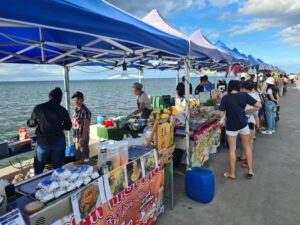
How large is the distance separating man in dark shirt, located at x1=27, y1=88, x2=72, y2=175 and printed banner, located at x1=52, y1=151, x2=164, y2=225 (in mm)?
1448

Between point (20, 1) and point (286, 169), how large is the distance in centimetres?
519

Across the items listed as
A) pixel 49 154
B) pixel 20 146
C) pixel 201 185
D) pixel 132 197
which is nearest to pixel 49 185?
pixel 132 197

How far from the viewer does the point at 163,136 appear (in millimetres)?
3131

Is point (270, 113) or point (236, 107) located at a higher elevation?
point (236, 107)

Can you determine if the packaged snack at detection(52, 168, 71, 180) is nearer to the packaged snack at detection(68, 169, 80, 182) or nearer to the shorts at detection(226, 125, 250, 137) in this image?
the packaged snack at detection(68, 169, 80, 182)

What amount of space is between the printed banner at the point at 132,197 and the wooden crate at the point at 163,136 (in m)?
0.30

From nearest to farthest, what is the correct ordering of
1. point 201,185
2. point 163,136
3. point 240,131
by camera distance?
point 163,136 < point 201,185 < point 240,131

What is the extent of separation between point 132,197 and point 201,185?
1.36 m

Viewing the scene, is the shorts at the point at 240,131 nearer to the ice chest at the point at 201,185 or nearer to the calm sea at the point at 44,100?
the ice chest at the point at 201,185

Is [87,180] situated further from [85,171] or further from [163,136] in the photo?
[163,136]

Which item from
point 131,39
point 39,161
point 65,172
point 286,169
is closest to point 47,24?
point 131,39

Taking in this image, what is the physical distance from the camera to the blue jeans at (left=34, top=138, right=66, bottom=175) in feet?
10.9

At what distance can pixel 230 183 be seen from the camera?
4.03 m

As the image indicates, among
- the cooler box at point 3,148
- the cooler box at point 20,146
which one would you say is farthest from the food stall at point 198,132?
the cooler box at point 3,148
